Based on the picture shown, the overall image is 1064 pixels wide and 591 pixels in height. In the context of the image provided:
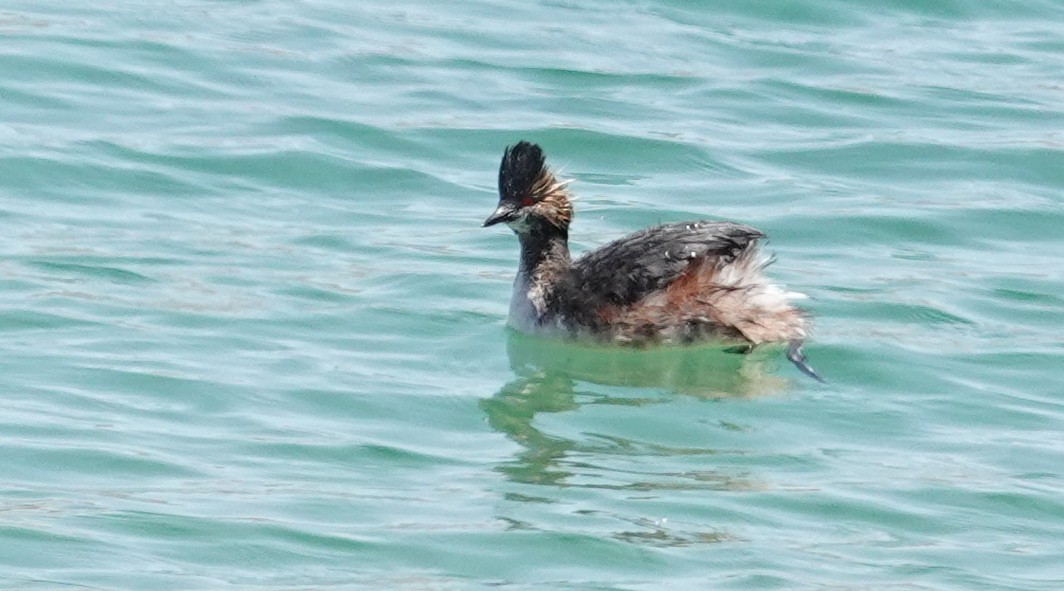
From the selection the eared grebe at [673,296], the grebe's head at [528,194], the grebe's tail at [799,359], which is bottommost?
the grebe's tail at [799,359]

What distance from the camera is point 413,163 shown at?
13.7 metres

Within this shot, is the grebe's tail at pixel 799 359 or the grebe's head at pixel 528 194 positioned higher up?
the grebe's head at pixel 528 194

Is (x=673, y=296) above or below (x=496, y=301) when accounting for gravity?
above

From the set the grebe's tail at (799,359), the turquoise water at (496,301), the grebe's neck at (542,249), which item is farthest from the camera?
the grebe's neck at (542,249)

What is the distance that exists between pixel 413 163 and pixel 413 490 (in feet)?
18.2

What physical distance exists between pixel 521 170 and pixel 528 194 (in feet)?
0.54

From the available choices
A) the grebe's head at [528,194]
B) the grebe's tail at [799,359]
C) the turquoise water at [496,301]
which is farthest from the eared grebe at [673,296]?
the grebe's head at [528,194]

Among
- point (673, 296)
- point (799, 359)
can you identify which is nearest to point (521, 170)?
point (673, 296)

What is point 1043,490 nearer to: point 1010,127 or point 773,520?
point 773,520

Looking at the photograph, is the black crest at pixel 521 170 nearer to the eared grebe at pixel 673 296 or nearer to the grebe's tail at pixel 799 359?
the eared grebe at pixel 673 296

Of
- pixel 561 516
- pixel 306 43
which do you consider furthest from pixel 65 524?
pixel 306 43

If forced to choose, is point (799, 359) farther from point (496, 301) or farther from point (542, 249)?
point (496, 301)

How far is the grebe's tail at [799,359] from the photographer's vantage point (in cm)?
1003

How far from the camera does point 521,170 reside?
10906mm
